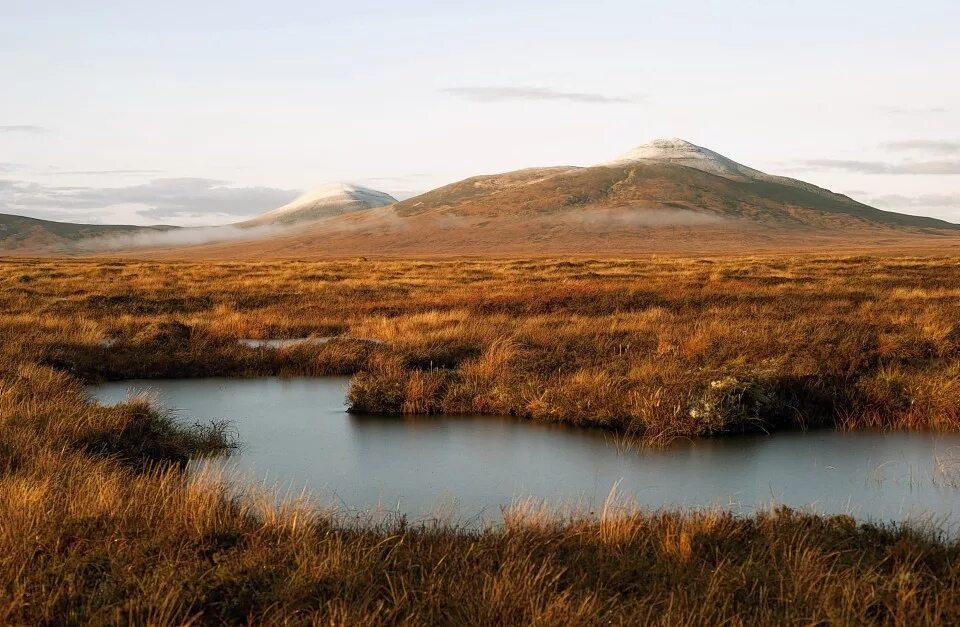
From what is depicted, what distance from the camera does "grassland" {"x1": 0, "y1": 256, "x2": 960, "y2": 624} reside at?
19.0 feet

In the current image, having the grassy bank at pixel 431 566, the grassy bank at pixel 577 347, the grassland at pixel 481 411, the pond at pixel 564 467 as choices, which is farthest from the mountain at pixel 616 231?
the grassy bank at pixel 431 566

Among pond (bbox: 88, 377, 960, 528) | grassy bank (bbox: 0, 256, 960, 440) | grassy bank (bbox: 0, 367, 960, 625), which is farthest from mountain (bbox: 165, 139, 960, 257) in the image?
grassy bank (bbox: 0, 367, 960, 625)

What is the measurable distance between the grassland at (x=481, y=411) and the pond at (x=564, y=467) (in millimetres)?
776

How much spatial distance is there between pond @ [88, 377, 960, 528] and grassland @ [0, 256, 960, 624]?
2.55ft

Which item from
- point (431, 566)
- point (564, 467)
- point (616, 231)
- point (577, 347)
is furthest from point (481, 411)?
point (616, 231)

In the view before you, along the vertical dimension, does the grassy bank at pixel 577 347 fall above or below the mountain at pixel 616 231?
below

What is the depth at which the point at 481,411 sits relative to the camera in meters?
14.8

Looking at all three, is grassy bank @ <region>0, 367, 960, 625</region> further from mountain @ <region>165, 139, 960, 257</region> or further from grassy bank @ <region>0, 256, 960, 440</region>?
mountain @ <region>165, 139, 960, 257</region>

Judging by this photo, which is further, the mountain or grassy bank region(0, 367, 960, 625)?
the mountain

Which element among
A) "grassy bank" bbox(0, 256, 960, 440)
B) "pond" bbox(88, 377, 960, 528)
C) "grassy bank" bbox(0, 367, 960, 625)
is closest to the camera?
"grassy bank" bbox(0, 367, 960, 625)

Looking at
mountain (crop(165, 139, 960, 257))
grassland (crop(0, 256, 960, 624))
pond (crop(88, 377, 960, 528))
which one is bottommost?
pond (crop(88, 377, 960, 528))

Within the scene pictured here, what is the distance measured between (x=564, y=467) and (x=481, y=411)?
11.5ft

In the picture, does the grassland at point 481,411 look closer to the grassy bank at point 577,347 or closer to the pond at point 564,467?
the grassy bank at point 577,347

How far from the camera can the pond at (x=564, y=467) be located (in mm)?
9758
